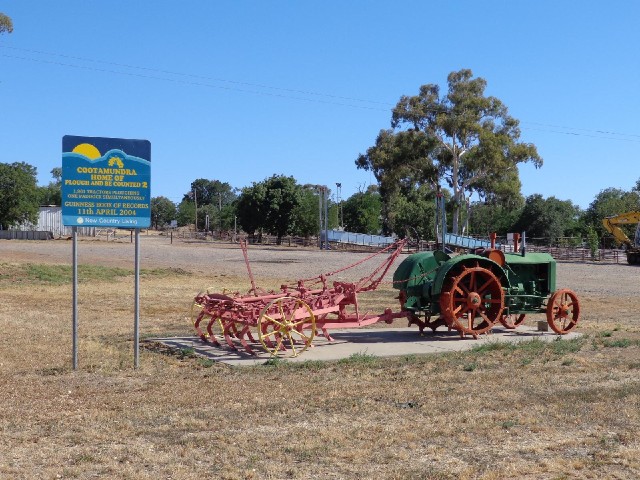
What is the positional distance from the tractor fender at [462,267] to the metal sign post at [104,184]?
484cm

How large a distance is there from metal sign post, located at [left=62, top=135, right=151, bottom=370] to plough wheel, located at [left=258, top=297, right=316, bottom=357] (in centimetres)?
190

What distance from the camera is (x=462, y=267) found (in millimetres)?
13414

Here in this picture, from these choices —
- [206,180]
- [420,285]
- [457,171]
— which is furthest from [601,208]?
[206,180]

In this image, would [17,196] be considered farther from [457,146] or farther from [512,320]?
[512,320]

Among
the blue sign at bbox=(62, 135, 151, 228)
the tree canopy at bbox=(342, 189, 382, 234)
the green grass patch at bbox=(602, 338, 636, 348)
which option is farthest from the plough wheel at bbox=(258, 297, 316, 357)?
the tree canopy at bbox=(342, 189, 382, 234)

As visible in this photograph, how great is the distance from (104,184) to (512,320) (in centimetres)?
899

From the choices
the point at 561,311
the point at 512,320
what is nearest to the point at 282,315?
the point at 561,311

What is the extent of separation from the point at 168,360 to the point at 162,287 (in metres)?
16.0

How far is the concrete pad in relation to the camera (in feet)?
38.8

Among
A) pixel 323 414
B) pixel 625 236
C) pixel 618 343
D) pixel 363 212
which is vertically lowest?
pixel 323 414

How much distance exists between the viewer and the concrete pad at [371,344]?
11820 mm

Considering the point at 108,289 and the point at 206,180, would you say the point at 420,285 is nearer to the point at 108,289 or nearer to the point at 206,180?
the point at 108,289

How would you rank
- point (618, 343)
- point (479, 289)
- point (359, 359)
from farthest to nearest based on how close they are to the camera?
point (479, 289) < point (618, 343) < point (359, 359)

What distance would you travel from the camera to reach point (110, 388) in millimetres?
9453
